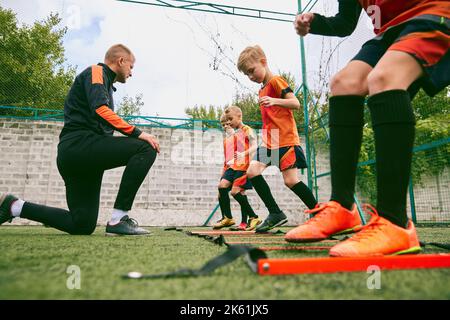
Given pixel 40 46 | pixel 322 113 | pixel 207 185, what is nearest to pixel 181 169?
pixel 207 185

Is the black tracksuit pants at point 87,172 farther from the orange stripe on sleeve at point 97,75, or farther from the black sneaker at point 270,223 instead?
the black sneaker at point 270,223

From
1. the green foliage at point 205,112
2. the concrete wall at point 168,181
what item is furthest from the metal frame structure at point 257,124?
the green foliage at point 205,112

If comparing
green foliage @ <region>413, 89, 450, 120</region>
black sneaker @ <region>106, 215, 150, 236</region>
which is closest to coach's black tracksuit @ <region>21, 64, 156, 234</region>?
black sneaker @ <region>106, 215, 150, 236</region>

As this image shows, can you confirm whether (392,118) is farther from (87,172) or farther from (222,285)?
(87,172)

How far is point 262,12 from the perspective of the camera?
19.7ft

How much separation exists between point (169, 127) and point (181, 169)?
3.03ft

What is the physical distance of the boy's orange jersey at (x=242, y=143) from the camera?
13.8ft

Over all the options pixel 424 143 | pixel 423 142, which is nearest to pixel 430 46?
pixel 424 143

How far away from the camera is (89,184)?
2297 mm

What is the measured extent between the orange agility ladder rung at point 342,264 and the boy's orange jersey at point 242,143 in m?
3.37

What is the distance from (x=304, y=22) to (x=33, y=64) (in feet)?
32.5

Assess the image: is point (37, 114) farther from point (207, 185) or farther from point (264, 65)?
point (264, 65)

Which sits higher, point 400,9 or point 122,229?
point 400,9

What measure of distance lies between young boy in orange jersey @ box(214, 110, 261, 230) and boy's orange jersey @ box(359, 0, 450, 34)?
2866 mm
